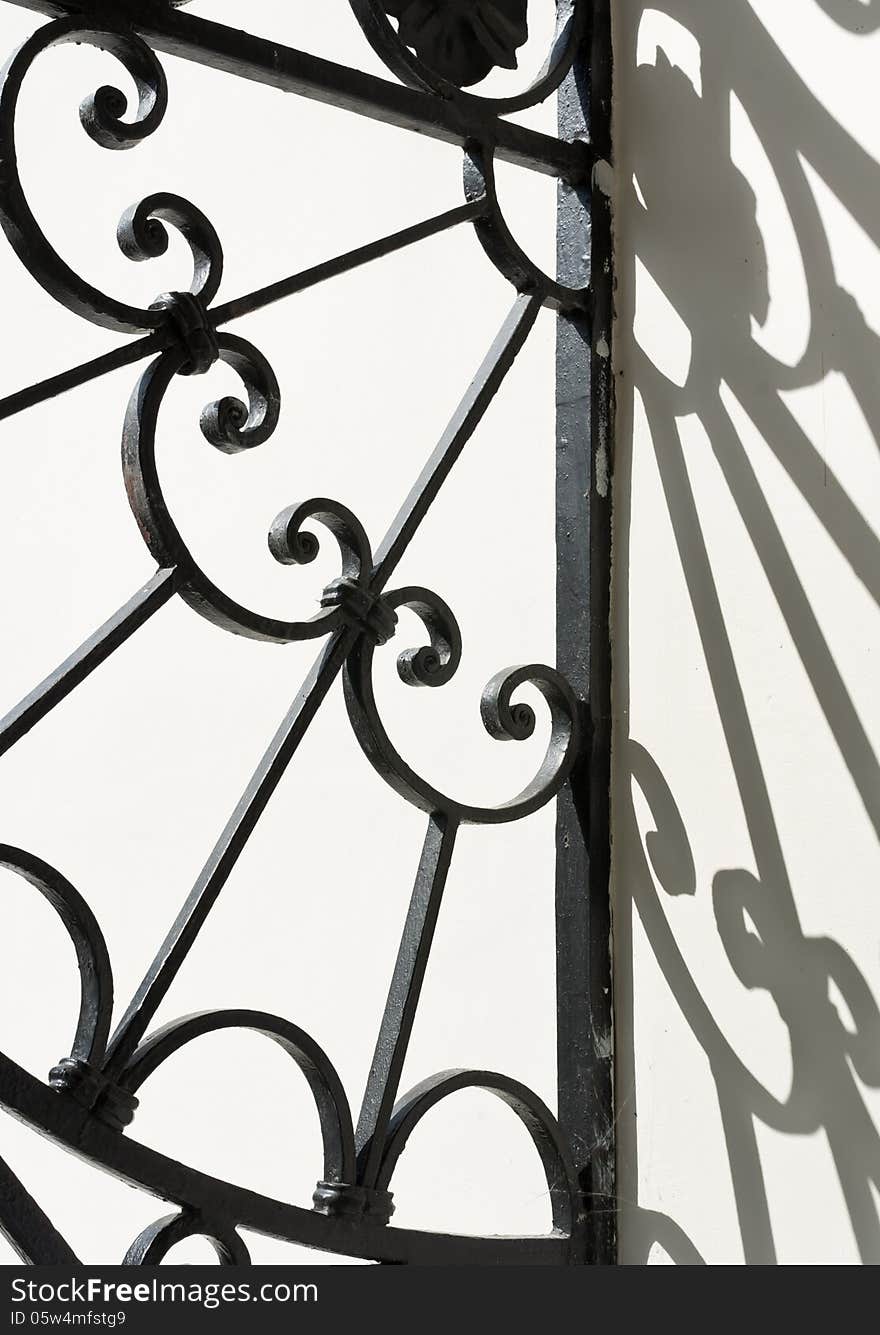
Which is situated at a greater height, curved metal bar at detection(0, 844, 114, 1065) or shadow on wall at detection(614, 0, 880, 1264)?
shadow on wall at detection(614, 0, 880, 1264)

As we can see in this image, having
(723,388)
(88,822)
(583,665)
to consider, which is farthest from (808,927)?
(88,822)

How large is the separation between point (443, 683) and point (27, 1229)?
36cm

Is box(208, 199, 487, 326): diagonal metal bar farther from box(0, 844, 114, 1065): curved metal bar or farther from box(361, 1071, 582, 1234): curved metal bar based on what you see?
box(361, 1071, 582, 1234): curved metal bar

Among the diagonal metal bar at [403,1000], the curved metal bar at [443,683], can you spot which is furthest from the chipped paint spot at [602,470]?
the diagonal metal bar at [403,1000]

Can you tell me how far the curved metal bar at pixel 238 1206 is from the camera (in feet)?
2.29

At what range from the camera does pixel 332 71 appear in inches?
33.4

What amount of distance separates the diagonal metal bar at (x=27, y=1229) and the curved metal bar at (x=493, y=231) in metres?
0.57

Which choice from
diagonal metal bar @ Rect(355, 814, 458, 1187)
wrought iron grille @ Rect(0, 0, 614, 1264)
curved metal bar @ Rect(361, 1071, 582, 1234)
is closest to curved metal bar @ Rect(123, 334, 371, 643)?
wrought iron grille @ Rect(0, 0, 614, 1264)

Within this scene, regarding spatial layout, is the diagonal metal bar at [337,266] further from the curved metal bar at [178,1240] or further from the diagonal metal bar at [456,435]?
the curved metal bar at [178,1240]

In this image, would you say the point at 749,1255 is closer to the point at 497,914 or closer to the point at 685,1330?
the point at 685,1330

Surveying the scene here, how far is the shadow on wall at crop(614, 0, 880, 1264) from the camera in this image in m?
0.83

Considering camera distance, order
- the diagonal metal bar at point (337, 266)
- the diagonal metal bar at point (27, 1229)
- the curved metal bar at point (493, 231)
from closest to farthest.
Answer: the diagonal metal bar at point (27, 1229)
the diagonal metal bar at point (337, 266)
the curved metal bar at point (493, 231)

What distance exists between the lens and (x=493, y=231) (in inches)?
36.4

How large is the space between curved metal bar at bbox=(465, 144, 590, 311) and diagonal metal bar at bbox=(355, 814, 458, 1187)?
12.9 inches
